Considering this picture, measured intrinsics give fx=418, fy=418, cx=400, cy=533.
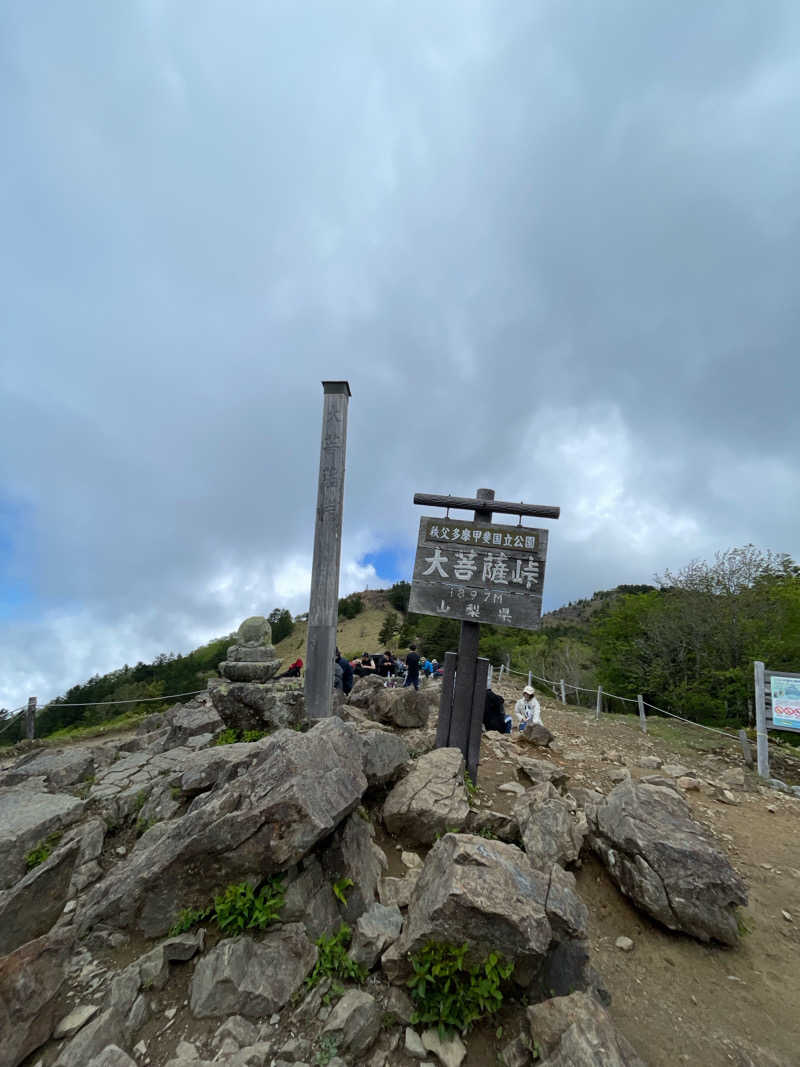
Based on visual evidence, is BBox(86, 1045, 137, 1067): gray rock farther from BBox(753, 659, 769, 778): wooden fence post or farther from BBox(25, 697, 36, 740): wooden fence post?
BBox(25, 697, 36, 740): wooden fence post

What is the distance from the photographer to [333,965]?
9.61 feet

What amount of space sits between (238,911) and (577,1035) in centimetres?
232

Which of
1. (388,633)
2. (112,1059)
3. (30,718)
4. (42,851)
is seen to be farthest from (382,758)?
(388,633)

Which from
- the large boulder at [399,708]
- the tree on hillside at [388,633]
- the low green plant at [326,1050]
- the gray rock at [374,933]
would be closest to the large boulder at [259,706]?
the large boulder at [399,708]

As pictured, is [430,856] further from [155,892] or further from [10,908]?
[10,908]

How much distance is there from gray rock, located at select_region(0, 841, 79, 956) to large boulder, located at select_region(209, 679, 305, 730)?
2498mm

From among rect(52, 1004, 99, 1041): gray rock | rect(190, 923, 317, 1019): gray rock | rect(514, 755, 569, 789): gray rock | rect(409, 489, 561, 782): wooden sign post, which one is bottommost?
rect(52, 1004, 99, 1041): gray rock

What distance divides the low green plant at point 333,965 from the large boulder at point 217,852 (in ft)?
1.87

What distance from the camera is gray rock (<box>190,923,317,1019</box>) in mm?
2694

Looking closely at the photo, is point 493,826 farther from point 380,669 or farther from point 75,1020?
point 380,669

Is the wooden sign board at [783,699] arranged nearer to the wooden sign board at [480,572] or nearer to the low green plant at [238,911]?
the wooden sign board at [480,572]

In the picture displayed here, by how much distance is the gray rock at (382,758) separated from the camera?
4.56 m

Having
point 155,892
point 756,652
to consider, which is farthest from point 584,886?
point 756,652

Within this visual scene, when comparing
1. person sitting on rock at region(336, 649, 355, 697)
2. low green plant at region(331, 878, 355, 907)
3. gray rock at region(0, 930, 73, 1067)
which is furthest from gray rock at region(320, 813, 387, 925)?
person sitting on rock at region(336, 649, 355, 697)
